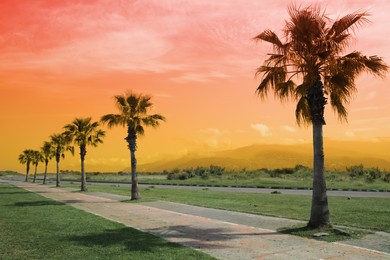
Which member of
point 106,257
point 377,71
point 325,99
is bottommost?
point 106,257

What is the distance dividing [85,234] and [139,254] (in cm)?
399

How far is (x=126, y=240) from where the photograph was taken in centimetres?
1261

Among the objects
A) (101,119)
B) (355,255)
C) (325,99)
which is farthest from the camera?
(101,119)

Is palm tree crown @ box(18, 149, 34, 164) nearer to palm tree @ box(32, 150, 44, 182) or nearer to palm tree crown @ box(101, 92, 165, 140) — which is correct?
palm tree @ box(32, 150, 44, 182)

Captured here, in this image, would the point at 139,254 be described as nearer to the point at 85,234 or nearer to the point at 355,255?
the point at 85,234

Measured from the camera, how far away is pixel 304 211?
19.9 m

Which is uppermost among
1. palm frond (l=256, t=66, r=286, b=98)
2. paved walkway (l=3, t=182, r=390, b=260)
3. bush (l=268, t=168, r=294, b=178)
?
palm frond (l=256, t=66, r=286, b=98)

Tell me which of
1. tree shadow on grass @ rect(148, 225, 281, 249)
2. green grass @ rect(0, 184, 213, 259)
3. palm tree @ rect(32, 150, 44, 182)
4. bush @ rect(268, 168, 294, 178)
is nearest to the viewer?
green grass @ rect(0, 184, 213, 259)

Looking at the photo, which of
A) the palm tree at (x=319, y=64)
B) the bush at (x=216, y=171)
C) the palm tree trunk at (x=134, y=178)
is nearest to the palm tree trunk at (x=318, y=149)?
the palm tree at (x=319, y=64)

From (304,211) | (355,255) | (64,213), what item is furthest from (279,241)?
(64,213)

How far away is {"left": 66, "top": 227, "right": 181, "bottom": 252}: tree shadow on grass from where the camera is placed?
1164 cm

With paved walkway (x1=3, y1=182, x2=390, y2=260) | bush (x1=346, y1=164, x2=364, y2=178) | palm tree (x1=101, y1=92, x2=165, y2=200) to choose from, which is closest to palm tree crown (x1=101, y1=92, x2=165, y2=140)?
palm tree (x1=101, y1=92, x2=165, y2=200)


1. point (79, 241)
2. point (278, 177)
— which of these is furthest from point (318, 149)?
point (278, 177)

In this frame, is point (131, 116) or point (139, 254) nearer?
point (139, 254)
